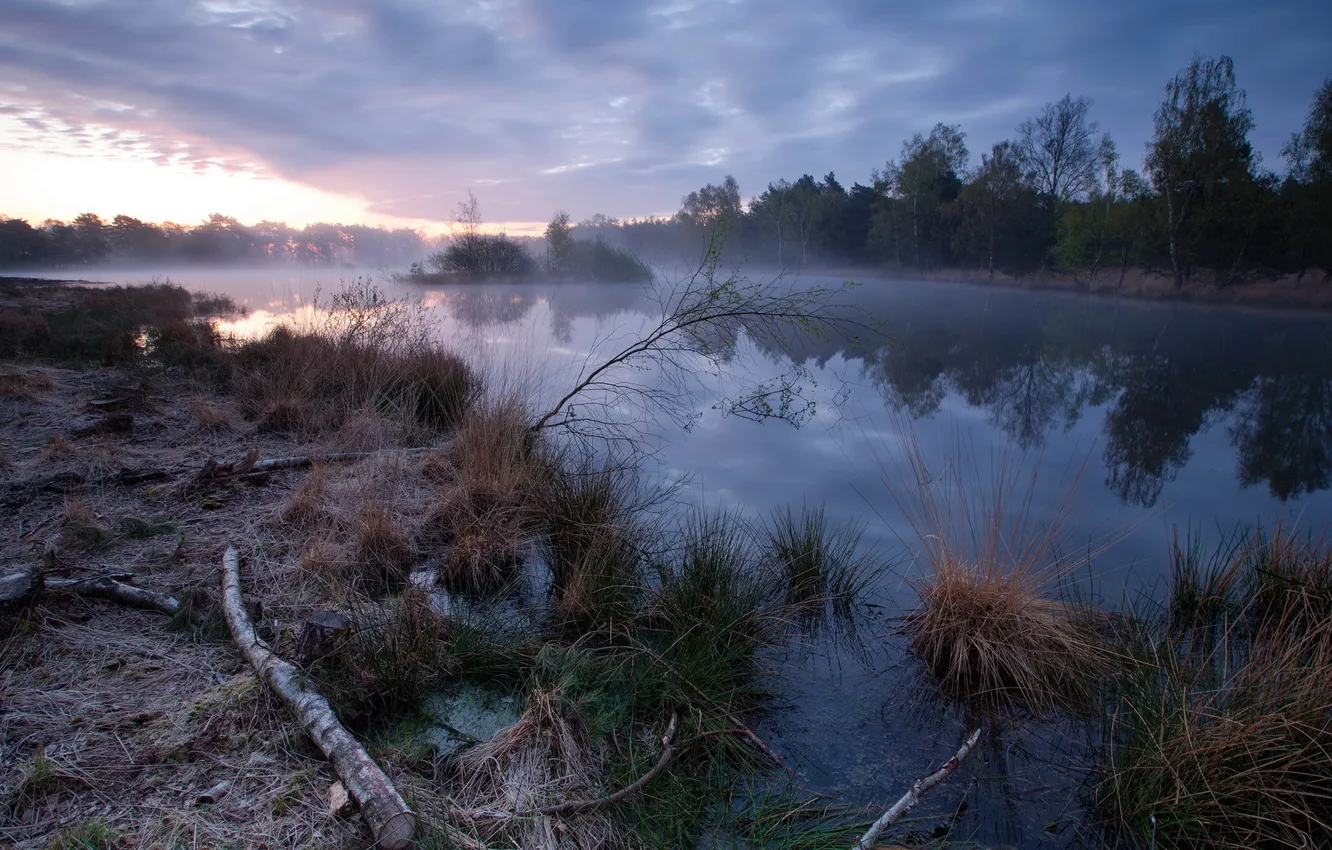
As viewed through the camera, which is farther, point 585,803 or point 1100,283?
point 1100,283

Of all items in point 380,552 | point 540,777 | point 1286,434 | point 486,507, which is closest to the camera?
point 540,777

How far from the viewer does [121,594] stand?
3.19 meters

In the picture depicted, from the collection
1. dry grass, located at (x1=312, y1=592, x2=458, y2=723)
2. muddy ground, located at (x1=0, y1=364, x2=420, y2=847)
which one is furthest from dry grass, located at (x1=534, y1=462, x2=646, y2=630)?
muddy ground, located at (x1=0, y1=364, x2=420, y2=847)

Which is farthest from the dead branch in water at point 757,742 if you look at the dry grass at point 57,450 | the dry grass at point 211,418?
the dry grass at point 211,418

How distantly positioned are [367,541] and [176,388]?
6065 millimetres

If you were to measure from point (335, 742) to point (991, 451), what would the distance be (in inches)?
270

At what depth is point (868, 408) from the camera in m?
9.72

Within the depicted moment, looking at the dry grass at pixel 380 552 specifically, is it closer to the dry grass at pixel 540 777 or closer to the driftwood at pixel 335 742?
the driftwood at pixel 335 742

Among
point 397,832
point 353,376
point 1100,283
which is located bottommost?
point 397,832

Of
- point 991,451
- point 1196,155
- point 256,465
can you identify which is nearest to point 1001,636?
point 991,451

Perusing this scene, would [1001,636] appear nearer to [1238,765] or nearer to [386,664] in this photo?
[1238,765]

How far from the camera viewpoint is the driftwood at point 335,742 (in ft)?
6.19

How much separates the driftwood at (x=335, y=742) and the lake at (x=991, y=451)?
1571 millimetres

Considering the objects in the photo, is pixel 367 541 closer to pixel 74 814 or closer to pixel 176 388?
pixel 74 814
